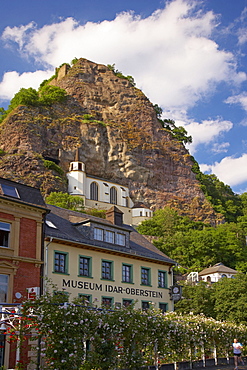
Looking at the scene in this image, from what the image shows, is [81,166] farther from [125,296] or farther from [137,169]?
[125,296]

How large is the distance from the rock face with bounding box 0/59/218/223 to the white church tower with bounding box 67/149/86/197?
7.60 feet

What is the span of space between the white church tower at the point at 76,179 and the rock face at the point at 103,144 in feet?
7.60

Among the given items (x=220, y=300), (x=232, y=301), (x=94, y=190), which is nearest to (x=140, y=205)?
(x=94, y=190)

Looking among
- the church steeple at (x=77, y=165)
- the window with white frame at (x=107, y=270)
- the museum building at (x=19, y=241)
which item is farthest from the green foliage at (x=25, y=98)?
the museum building at (x=19, y=241)

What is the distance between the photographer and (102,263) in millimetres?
30562

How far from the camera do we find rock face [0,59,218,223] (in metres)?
102

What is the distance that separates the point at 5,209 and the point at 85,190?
274 ft

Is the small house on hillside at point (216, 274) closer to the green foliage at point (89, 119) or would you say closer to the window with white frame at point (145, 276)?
the window with white frame at point (145, 276)

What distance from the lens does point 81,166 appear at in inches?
4326

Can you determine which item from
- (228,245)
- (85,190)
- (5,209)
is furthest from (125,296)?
(85,190)

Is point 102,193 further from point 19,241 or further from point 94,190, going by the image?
point 19,241

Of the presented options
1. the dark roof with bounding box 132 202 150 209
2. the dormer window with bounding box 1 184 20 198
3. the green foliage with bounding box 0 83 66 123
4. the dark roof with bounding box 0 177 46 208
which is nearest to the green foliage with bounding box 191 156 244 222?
the dark roof with bounding box 132 202 150 209

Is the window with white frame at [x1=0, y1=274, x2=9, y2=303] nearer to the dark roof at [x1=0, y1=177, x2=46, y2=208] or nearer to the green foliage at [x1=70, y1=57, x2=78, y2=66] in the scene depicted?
the dark roof at [x1=0, y1=177, x2=46, y2=208]

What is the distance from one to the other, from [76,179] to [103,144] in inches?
685
